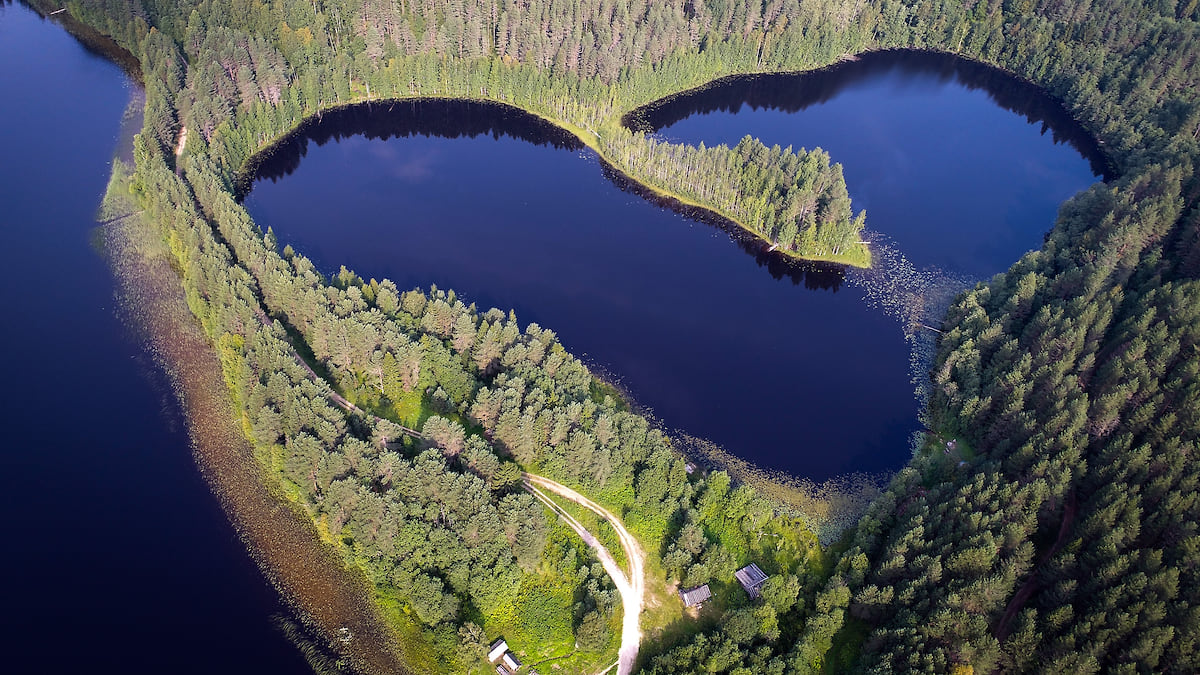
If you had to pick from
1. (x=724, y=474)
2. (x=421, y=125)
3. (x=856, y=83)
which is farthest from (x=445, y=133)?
(x=724, y=474)

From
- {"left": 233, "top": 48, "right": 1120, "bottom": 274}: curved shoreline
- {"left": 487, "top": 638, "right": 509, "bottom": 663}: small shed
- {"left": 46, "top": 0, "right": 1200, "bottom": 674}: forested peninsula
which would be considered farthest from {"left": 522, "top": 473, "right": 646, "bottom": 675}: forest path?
{"left": 233, "top": 48, "right": 1120, "bottom": 274}: curved shoreline

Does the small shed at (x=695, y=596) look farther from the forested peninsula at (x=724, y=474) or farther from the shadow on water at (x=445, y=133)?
the shadow on water at (x=445, y=133)

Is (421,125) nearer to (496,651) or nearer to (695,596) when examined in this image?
(496,651)

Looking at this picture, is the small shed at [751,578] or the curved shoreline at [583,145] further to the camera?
the curved shoreline at [583,145]

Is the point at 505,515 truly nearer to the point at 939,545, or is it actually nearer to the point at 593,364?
the point at 593,364

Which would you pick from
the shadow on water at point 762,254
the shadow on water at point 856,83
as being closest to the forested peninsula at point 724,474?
the shadow on water at point 762,254
